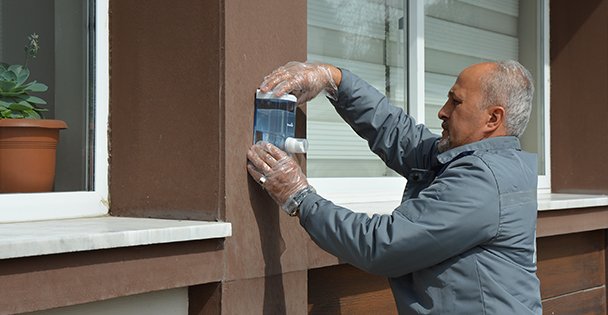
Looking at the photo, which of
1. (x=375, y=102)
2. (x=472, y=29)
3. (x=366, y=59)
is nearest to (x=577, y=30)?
(x=472, y=29)

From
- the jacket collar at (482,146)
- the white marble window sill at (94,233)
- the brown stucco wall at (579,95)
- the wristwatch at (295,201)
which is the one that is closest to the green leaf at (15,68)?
the white marble window sill at (94,233)

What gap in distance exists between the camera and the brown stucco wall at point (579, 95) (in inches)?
176

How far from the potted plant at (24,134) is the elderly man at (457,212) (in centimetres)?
56

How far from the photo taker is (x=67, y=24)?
7.88 ft

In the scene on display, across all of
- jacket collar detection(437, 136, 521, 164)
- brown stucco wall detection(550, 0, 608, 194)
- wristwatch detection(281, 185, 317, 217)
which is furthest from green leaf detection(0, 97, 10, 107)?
brown stucco wall detection(550, 0, 608, 194)

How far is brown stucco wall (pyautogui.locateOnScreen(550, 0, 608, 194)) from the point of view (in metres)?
4.46

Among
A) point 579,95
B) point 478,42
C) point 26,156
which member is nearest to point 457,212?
point 26,156

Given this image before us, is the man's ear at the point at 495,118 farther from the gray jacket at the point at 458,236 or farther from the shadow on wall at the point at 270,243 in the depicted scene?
the shadow on wall at the point at 270,243

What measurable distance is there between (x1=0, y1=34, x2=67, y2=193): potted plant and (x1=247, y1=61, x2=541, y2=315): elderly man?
1.85ft

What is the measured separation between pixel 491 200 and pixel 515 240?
0.17 m

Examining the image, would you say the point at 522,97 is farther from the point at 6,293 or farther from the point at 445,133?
the point at 6,293

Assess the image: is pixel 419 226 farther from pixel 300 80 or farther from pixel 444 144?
pixel 300 80

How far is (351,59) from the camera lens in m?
3.56

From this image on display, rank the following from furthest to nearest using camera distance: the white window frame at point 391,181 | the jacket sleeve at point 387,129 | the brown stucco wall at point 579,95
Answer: the brown stucco wall at point 579,95, the white window frame at point 391,181, the jacket sleeve at point 387,129
